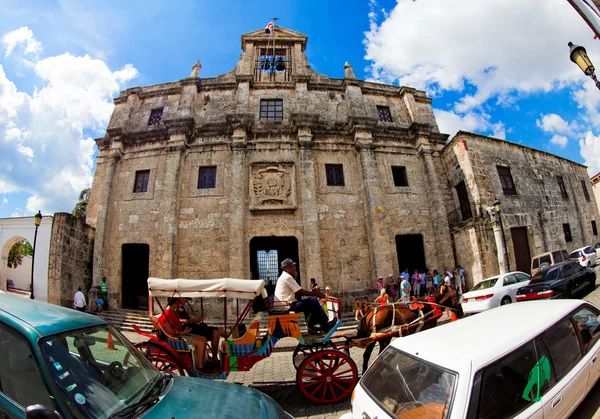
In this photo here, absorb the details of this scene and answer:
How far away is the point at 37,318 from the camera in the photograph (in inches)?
83.7

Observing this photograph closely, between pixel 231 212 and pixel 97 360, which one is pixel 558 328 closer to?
pixel 97 360

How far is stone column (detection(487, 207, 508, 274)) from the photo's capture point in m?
11.1

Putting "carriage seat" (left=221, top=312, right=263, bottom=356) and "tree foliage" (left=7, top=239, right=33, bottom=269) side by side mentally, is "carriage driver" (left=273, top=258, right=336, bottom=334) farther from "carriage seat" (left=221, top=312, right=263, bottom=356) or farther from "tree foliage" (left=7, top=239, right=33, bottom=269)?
"tree foliage" (left=7, top=239, right=33, bottom=269)

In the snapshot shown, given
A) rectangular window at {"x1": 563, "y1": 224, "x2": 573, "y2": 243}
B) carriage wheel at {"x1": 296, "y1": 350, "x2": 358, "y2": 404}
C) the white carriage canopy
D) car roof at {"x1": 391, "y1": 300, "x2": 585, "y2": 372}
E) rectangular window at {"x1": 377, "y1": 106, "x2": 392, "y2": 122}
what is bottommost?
carriage wheel at {"x1": 296, "y1": 350, "x2": 358, "y2": 404}

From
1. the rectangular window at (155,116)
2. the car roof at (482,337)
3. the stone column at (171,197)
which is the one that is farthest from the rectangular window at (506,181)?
the rectangular window at (155,116)

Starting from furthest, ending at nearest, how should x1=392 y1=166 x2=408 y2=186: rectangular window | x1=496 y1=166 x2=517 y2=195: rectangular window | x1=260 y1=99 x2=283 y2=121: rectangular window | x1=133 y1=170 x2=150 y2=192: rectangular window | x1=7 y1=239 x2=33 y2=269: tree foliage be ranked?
x1=7 y1=239 x2=33 y2=269: tree foliage < x1=260 y1=99 x2=283 y2=121: rectangular window < x1=392 y1=166 x2=408 y2=186: rectangular window < x1=496 y1=166 x2=517 y2=195: rectangular window < x1=133 y1=170 x2=150 y2=192: rectangular window

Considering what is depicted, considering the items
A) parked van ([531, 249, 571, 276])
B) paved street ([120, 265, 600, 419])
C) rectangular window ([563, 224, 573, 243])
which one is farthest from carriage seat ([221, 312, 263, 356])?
rectangular window ([563, 224, 573, 243])

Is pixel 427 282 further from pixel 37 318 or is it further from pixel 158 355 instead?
pixel 37 318

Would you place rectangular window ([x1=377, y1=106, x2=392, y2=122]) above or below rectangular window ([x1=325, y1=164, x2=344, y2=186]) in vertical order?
above

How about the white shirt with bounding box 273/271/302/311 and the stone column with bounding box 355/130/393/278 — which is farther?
the stone column with bounding box 355/130/393/278

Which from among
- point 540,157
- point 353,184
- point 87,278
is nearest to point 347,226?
point 353,184

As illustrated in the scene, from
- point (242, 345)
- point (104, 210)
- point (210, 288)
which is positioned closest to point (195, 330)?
point (210, 288)

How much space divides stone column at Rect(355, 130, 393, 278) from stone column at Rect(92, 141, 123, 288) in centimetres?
1191

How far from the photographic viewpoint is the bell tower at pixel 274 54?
15492 mm
